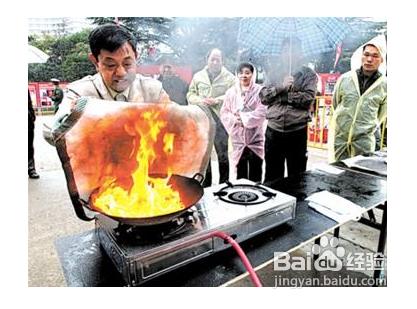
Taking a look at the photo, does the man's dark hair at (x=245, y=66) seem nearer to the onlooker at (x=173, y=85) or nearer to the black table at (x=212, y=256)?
the onlooker at (x=173, y=85)

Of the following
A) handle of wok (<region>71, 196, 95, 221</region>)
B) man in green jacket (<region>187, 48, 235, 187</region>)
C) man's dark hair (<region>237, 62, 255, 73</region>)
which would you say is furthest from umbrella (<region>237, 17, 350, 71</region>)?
handle of wok (<region>71, 196, 95, 221</region>)

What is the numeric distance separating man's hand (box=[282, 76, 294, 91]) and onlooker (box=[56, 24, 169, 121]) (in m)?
1.07

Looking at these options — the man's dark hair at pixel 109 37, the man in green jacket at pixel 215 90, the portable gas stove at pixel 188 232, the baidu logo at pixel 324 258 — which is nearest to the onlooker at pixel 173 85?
the man in green jacket at pixel 215 90

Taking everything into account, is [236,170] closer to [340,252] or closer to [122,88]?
[340,252]

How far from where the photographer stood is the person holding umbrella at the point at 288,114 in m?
1.99

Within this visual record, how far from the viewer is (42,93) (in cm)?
119

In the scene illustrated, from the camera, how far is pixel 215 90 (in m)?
2.02

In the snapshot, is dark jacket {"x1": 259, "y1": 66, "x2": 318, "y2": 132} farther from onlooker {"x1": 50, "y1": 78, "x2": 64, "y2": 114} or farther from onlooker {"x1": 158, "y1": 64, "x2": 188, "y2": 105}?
onlooker {"x1": 50, "y1": 78, "x2": 64, "y2": 114}

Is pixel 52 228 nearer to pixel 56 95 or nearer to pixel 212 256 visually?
pixel 56 95

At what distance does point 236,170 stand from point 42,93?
1.34 meters

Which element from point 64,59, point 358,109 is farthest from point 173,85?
point 358,109

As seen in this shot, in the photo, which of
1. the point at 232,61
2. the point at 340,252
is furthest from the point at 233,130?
the point at 340,252

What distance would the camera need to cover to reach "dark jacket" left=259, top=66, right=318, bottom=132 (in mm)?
2008
